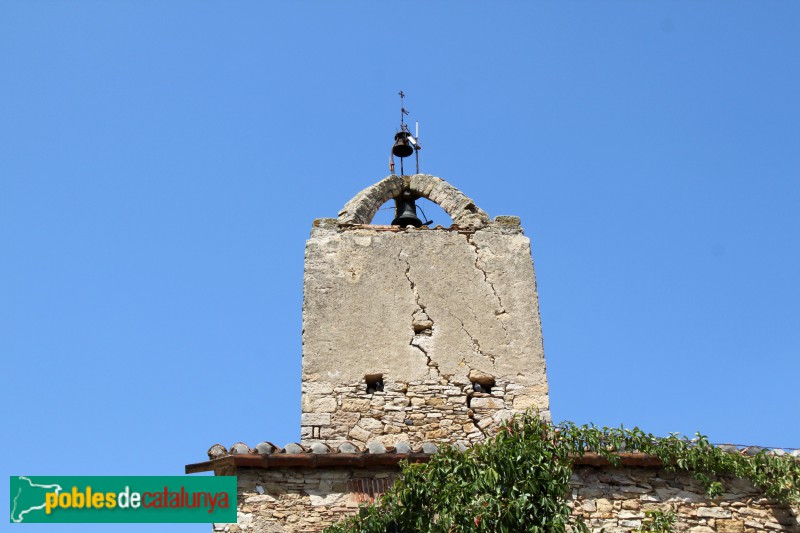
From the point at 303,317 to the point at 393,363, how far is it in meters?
1.06

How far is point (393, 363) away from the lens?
371 inches

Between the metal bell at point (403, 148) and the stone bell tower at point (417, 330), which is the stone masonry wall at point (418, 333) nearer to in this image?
the stone bell tower at point (417, 330)

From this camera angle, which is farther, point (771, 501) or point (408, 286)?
point (408, 286)

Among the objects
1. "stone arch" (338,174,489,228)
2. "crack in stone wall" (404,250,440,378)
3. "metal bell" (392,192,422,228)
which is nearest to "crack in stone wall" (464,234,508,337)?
"stone arch" (338,174,489,228)

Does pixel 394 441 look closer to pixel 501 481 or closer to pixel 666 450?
pixel 501 481

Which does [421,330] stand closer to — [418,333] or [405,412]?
[418,333]

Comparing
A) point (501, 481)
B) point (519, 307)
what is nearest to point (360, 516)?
point (501, 481)

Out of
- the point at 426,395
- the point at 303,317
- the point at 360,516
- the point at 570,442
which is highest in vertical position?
the point at 303,317

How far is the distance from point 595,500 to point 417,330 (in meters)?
2.72

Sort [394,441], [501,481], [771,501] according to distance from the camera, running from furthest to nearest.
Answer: [394,441] < [771,501] < [501,481]

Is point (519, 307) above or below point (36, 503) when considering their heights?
above

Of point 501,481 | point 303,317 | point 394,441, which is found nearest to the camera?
point 501,481

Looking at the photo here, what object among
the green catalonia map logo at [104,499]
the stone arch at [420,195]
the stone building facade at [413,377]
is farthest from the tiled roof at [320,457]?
the stone arch at [420,195]

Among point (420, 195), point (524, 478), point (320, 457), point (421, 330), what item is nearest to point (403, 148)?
point (420, 195)
